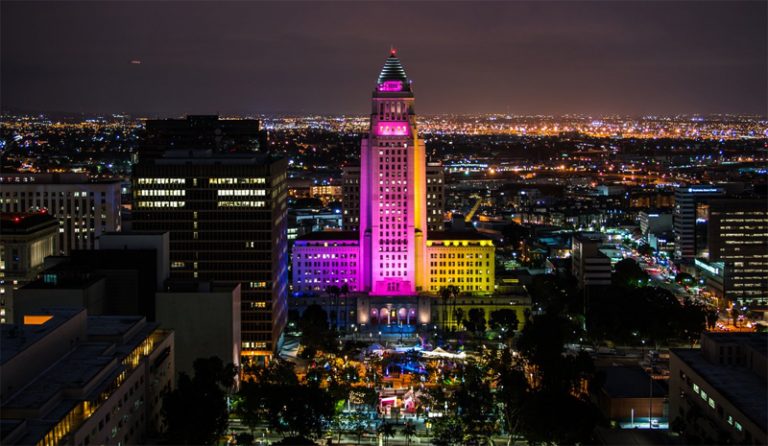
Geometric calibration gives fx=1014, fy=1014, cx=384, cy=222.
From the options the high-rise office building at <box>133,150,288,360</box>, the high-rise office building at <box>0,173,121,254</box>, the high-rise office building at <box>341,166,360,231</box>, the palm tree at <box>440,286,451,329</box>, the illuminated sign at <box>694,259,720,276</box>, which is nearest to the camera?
the high-rise office building at <box>133,150,288,360</box>

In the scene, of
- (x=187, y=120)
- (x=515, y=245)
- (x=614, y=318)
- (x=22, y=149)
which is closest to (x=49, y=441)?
(x=614, y=318)

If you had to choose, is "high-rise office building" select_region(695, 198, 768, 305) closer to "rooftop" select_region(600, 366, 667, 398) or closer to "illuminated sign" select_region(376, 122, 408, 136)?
"illuminated sign" select_region(376, 122, 408, 136)

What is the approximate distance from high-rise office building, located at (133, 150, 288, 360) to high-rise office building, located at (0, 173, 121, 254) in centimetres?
2188

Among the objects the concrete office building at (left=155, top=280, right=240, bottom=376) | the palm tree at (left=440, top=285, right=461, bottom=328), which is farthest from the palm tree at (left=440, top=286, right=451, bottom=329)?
the concrete office building at (left=155, top=280, right=240, bottom=376)

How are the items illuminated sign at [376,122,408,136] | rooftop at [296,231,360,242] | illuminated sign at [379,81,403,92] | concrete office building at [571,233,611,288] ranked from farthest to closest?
concrete office building at [571,233,611,288], illuminated sign at [379,81,403,92], rooftop at [296,231,360,242], illuminated sign at [376,122,408,136]

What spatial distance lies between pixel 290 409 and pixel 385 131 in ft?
131

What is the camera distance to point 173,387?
5122 cm

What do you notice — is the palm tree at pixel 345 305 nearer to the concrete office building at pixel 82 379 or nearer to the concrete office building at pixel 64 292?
the concrete office building at pixel 64 292

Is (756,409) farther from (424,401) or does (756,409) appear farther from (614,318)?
(614,318)

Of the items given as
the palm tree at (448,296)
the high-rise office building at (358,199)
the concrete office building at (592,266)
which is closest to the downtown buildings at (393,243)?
the palm tree at (448,296)

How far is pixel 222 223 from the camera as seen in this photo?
6525 cm

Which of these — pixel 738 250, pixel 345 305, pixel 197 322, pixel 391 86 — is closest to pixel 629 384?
pixel 197 322

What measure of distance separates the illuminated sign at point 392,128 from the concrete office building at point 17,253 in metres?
27.5

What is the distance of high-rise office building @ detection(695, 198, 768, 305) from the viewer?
85.2 metres
